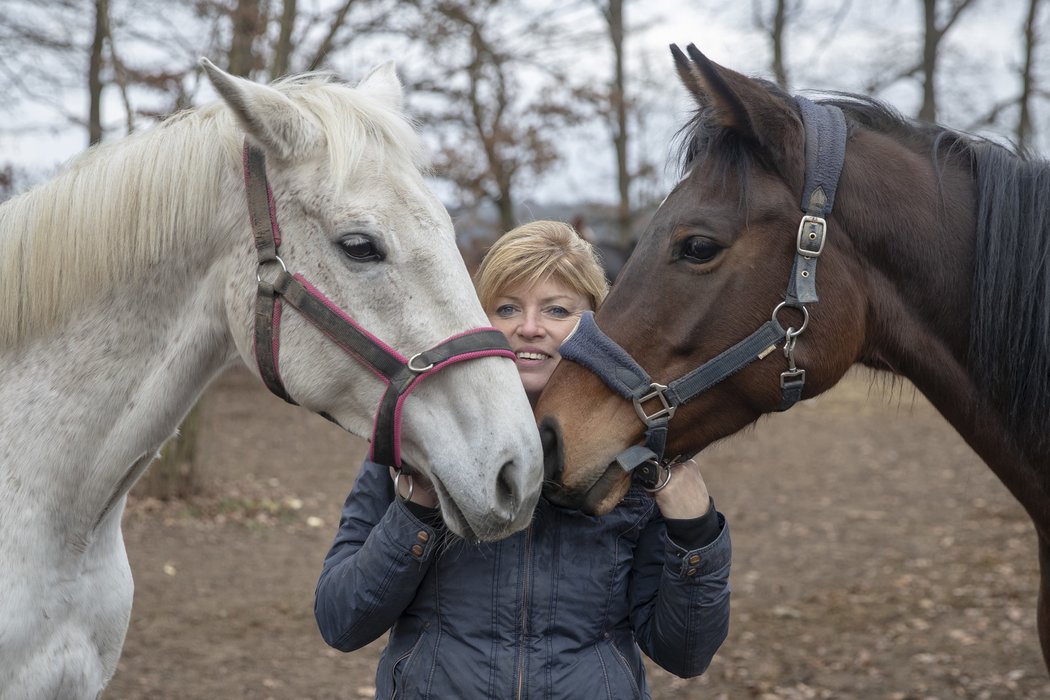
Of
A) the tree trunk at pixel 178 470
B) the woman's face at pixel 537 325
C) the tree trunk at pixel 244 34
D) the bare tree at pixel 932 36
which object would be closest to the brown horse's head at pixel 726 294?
the woman's face at pixel 537 325

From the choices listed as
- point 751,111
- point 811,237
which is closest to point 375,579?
point 811,237

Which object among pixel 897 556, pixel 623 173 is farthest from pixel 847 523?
pixel 623 173

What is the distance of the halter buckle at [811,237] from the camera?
222 centimetres

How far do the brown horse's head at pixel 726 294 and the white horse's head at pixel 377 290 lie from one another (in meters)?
0.29

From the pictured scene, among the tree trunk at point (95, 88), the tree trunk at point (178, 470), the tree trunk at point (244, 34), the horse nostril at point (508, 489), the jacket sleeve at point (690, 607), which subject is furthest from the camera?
the tree trunk at point (95, 88)

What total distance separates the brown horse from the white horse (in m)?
0.32

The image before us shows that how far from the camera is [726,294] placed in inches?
88.3

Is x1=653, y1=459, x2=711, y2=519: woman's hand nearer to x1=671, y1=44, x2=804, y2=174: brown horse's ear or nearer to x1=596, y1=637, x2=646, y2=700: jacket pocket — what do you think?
x1=596, y1=637, x2=646, y2=700: jacket pocket

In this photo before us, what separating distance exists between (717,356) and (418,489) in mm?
816

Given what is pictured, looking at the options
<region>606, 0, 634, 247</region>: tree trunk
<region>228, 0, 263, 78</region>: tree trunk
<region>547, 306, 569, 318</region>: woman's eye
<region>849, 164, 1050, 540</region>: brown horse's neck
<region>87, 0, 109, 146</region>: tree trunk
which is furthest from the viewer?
<region>606, 0, 634, 247</region>: tree trunk

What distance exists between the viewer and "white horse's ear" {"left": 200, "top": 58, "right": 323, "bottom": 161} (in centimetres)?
201

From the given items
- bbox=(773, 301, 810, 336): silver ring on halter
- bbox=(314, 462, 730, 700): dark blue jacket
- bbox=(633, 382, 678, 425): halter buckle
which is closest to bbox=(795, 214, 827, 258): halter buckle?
bbox=(773, 301, 810, 336): silver ring on halter

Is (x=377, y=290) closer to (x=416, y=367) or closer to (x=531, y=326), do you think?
(x=416, y=367)

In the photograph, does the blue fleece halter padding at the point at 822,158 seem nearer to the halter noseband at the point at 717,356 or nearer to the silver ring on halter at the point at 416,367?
the halter noseband at the point at 717,356
